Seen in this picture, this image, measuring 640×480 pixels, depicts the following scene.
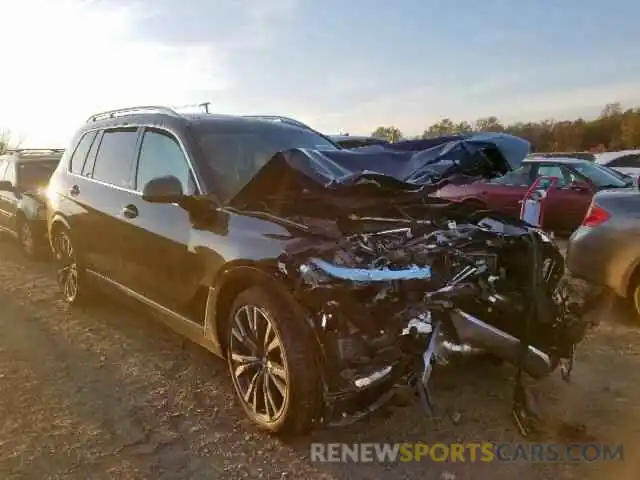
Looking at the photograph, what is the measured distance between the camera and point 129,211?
461cm

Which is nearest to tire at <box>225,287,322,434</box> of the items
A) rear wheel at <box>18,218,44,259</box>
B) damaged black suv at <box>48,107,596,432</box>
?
damaged black suv at <box>48,107,596,432</box>

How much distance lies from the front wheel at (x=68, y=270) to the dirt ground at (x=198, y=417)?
2.28ft

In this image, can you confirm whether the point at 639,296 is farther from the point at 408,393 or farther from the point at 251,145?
the point at 251,145

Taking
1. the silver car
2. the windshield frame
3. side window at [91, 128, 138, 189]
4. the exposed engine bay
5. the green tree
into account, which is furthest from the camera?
the green tree

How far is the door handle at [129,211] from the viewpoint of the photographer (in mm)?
4523

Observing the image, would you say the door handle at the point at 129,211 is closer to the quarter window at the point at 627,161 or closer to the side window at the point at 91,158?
the side window at the point at 91,158

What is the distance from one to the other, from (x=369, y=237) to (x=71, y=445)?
198 centimetres

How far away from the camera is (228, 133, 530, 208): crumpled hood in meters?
3.64

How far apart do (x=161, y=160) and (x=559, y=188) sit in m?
8.78

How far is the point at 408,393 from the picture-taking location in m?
3.13

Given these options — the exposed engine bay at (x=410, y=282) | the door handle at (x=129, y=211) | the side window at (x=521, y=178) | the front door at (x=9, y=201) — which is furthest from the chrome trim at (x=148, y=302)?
the side window at (x=521, y=178)

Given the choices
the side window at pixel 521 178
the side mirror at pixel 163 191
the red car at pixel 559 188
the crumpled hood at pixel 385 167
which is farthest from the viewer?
the side window at pixel 521 178

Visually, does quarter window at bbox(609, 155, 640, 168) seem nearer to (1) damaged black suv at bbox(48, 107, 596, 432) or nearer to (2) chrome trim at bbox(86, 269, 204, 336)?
(1) damaged black suv at bbox(48, 107, 596, 432)

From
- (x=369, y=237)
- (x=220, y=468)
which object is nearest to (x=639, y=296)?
(x=369, y=237)
